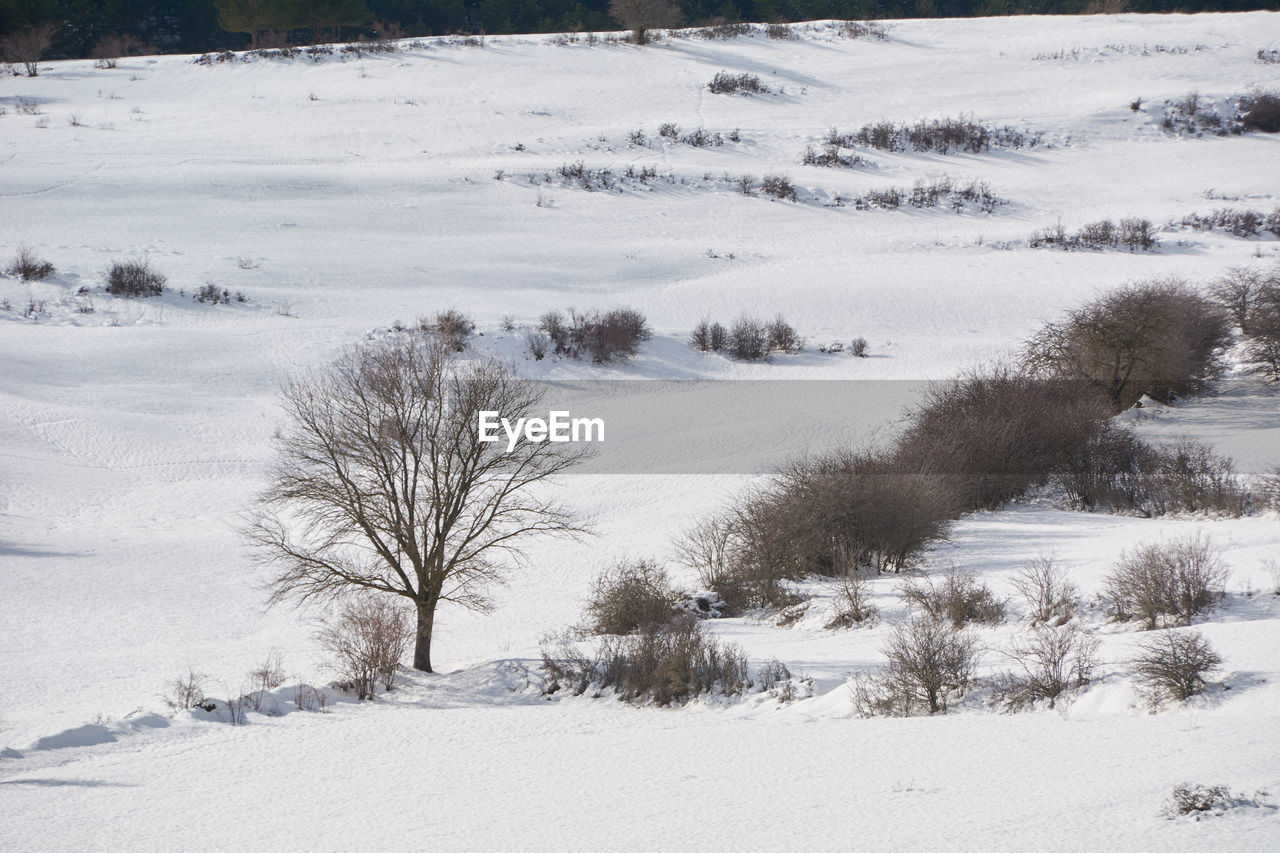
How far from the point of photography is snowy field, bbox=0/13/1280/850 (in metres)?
6.88

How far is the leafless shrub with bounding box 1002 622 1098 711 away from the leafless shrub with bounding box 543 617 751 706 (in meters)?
2.64

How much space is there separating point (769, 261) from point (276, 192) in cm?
1653

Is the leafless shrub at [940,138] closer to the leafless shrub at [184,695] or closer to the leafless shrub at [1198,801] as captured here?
the leafless shrub at [184,695]

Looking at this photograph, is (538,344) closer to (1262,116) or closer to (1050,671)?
(1050,671)

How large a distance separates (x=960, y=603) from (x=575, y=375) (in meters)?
15.6

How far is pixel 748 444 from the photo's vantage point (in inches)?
887

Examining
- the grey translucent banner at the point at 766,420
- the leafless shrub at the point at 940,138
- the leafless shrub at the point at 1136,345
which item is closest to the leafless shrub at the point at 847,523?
the grey translucent banner at the point at 766,420

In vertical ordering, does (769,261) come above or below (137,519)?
above

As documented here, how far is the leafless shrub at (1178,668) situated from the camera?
7801 millimetres

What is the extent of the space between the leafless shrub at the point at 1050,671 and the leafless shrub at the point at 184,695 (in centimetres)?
755

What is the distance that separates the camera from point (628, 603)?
1393 cm

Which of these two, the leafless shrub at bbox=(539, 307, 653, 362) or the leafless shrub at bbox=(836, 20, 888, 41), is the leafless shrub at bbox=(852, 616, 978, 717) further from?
the leafless shrub at bbox=(836, 20, 888, 41)

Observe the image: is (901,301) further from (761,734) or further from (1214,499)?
(761,734)

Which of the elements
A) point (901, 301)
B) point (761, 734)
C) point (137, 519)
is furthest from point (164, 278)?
point (761, 734)
